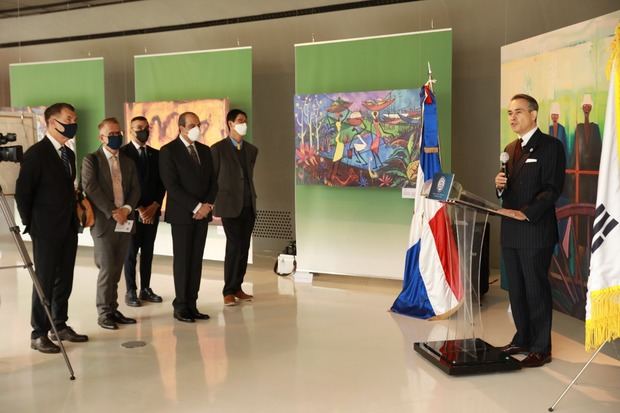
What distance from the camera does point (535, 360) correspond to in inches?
168

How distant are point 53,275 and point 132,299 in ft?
5.58

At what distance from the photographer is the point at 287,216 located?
8914 mm

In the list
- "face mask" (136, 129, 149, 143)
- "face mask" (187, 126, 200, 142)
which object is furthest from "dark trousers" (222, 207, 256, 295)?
"face mask" (136, 129, 149, 143)

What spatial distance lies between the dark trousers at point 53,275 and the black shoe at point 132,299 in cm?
124

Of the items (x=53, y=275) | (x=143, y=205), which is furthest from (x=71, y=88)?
(x=53, y=275)

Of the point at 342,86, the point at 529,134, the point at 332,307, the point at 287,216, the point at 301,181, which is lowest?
the point at 332,307

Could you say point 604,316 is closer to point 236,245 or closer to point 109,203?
point 236,245

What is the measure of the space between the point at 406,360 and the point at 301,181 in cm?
322

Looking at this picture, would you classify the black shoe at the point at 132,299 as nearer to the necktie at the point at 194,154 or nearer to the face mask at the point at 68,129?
the necktie at the point at 194,154

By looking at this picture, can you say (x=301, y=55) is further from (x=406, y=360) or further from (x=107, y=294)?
(x=406, y=360)

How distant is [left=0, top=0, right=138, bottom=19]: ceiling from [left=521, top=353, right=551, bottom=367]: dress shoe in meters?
7.87

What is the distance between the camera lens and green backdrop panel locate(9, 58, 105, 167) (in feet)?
28.3

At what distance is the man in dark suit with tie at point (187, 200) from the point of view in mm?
5297

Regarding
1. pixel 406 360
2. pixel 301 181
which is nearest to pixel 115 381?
pixel 406 360
